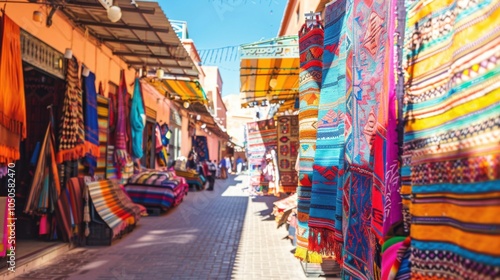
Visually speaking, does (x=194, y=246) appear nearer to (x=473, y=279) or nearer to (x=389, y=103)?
(x=389, y=103)

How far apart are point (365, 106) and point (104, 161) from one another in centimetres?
679

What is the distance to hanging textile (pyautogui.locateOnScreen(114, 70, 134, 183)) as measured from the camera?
836cm

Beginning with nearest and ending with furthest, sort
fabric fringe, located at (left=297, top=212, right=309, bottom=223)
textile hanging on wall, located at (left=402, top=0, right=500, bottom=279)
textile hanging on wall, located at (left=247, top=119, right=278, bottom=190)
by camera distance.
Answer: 1. textile hanging on wall, located at (left=402, top=0, right=500, bottom=279)
2. fabric fringe, located at (left=297, top=212, right=309, bottom=223)
3. textile hanging on wall, located at (left=247, top=119, right=278, bottom=190)

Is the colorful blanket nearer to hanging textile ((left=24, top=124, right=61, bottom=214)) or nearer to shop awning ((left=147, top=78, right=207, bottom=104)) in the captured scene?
shop awning ((left=147, top=78, right=207, bottom=104))

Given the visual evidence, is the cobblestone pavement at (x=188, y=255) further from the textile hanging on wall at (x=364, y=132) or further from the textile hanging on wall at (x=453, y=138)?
the textile hanging on wall at (x=453, y=138)

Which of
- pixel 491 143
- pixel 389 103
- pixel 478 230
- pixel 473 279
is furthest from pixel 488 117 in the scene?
pixel 389 103

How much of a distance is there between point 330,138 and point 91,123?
5.15 m

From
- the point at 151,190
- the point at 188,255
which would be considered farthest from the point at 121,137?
the point at 188,255

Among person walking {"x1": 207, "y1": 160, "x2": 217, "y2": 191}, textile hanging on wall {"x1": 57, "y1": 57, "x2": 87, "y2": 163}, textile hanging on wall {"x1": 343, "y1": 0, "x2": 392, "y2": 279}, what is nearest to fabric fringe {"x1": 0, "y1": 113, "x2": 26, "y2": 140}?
textile hanging on wall {"x1": 57, "y1": 57, "x2": 87, "y2": 163}

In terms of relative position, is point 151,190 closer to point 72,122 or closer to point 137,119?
point 137,119

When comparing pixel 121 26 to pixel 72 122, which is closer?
pixel 72 122

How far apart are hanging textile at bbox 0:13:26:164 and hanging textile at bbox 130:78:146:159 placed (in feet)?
16.0

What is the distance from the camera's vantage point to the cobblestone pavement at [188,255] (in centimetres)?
464

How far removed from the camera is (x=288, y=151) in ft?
26.4
